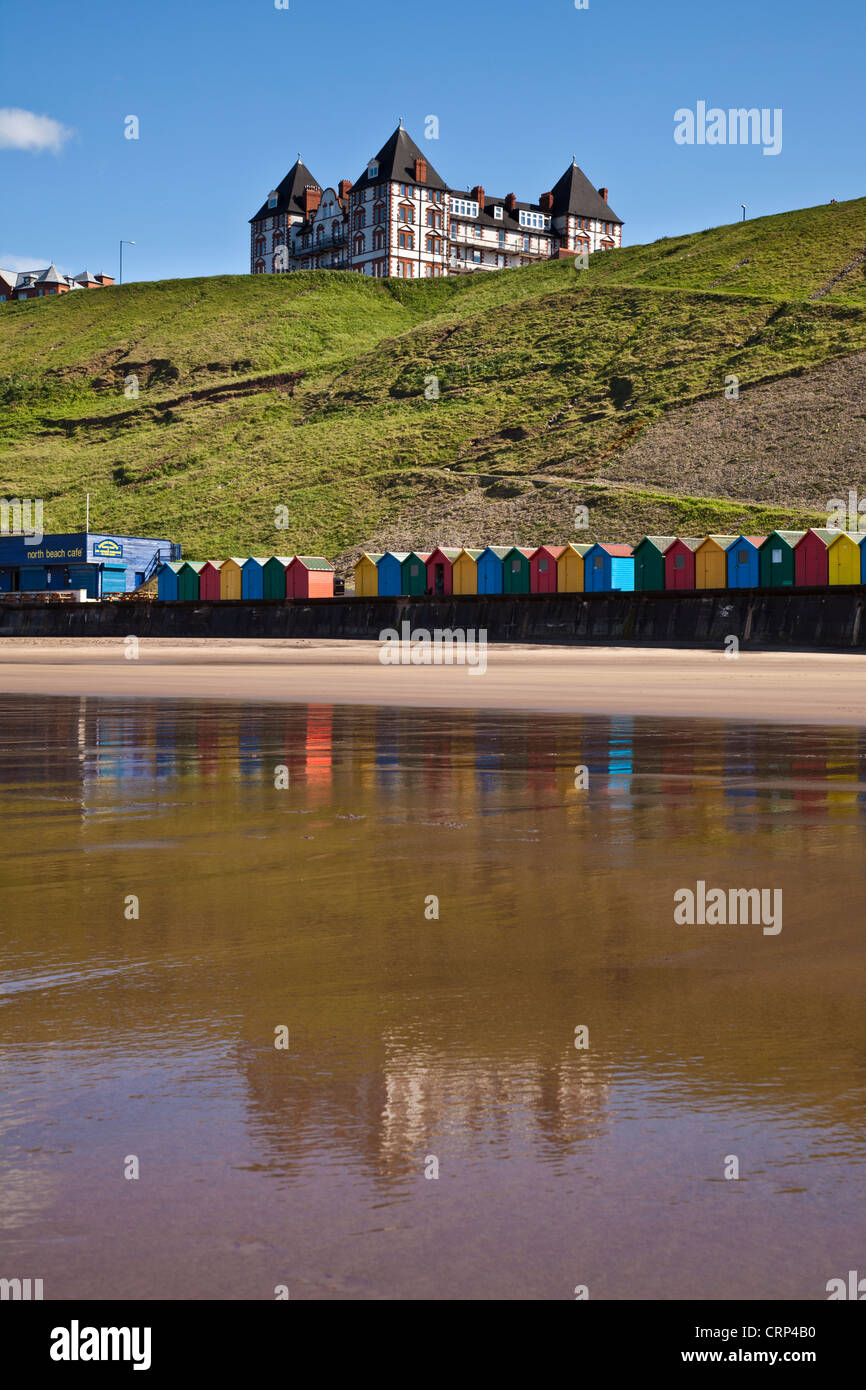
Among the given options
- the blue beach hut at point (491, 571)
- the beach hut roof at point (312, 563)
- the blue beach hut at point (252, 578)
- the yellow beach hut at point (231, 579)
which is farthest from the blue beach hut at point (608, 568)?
the yellow beach hut at point (231, 579)

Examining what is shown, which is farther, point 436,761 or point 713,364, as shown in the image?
point 713,364

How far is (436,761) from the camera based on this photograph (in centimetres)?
1144

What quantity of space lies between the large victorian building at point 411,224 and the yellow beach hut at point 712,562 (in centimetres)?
12277

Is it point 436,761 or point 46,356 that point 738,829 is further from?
point 46,356

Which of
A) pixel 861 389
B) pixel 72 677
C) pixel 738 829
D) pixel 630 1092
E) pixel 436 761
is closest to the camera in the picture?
pixel 630 1092

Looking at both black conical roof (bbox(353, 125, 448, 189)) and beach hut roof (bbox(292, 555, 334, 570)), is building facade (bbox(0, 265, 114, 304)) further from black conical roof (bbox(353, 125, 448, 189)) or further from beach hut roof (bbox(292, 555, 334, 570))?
beach hut roof (bbox(292, 555, 334, 570))

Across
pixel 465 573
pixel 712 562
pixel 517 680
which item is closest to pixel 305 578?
pixel 465 573

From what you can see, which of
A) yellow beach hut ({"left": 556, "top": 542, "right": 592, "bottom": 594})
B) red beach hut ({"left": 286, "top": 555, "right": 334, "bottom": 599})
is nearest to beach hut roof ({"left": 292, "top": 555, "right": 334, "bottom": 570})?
red beach hut ({"left": 286, "top": 555, "right": 334, "bottom": 599})

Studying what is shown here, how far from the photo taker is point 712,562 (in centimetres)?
5012

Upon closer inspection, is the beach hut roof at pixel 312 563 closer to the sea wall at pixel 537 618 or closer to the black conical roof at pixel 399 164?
the sea wall at pixel 537 618

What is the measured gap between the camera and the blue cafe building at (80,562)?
76688mm

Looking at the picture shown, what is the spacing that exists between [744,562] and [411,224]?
12800cm

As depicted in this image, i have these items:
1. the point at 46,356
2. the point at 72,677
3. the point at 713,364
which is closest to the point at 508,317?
the point at 713,364
